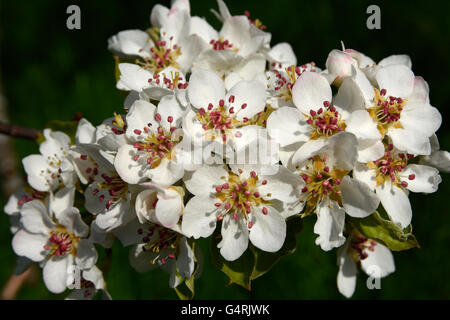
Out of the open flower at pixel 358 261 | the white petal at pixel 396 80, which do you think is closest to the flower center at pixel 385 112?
the white petal at pixel 396 80

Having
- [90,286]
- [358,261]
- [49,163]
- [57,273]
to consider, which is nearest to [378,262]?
[358,261]

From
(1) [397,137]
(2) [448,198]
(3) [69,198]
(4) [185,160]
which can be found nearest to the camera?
(4) [185,160]

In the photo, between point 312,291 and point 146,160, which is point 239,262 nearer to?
point 146,160

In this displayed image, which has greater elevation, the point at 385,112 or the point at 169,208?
the point at 385,112

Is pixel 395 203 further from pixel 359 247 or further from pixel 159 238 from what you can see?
pixel 159 238

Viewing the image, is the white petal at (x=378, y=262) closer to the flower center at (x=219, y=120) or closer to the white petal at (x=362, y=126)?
the white petal at (x=362, y=126)

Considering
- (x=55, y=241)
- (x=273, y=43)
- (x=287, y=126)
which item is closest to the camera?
(x=287, y=126)

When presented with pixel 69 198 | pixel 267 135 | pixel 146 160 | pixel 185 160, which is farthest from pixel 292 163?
pixel 69 198
